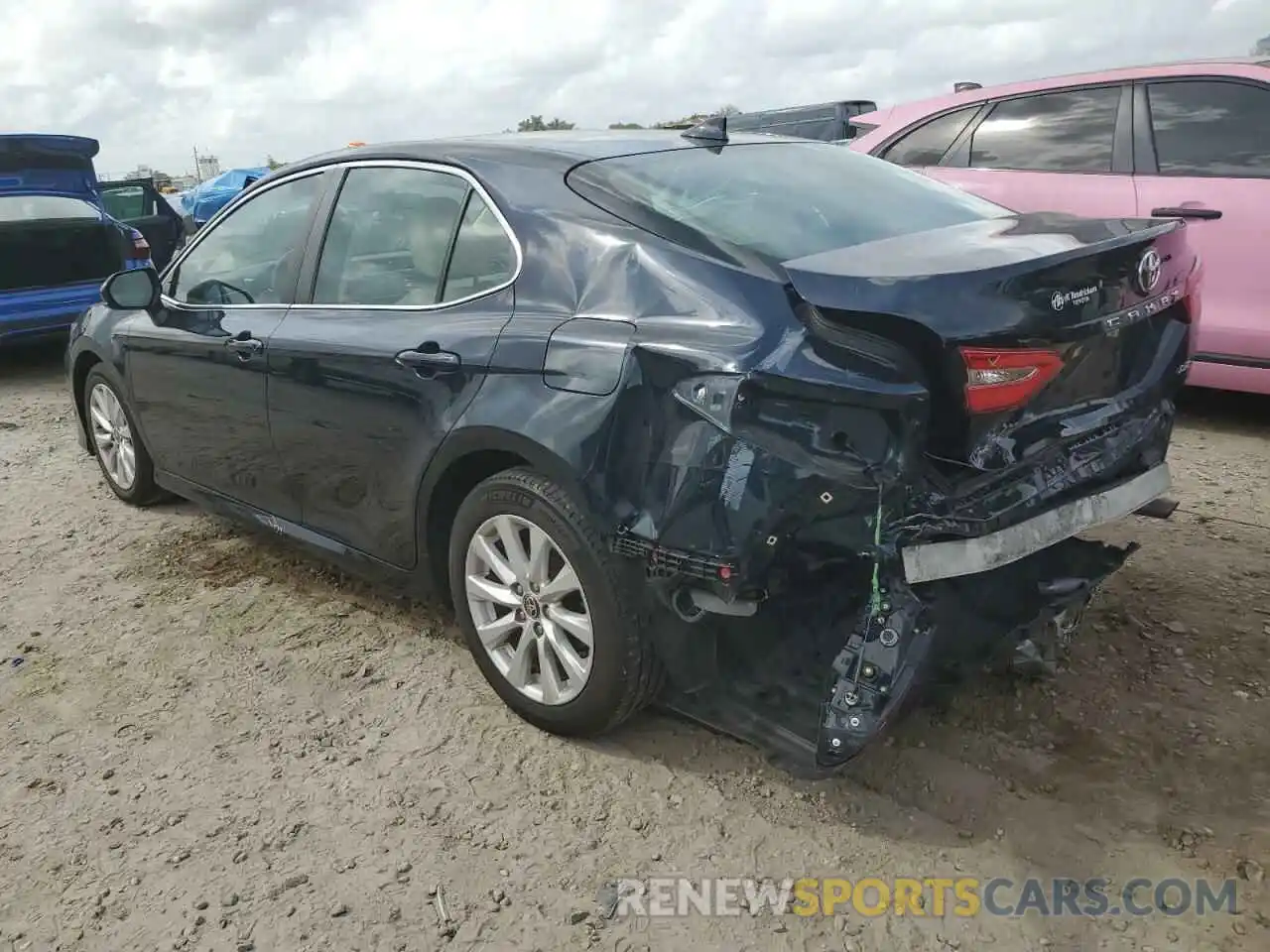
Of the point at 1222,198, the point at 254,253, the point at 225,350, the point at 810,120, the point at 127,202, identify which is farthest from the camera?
the point at 810,120

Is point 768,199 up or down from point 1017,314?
up

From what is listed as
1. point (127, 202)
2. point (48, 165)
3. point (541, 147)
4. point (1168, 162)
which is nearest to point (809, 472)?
point (541, 147)

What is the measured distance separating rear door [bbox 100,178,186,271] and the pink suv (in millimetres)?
8009

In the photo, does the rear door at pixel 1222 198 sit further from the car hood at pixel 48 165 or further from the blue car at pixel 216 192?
the blue car at pixel 216 192

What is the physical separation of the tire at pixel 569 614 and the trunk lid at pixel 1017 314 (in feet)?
2.57

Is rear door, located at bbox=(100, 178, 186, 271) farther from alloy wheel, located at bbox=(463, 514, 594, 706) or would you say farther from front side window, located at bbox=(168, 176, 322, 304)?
alloy wheel, located at bbox=(463, 514, 594, 706)

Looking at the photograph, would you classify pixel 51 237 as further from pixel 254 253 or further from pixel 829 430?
pixel 829 430

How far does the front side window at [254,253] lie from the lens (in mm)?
3619

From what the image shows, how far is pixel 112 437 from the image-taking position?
16.1ft

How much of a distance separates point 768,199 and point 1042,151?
3.39 meters

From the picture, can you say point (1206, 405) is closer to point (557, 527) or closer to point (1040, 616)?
point (1040, 616)

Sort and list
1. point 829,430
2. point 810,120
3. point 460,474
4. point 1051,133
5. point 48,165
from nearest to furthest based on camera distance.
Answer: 1. point 829,430
2. point 460,474
3. point 1051,133
4. point 48,165
5. point 810,120

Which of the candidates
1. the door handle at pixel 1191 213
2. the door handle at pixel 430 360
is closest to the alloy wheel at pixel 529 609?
the door handle at pixel 430 360

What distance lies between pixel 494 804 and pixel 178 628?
1646 millimetres
